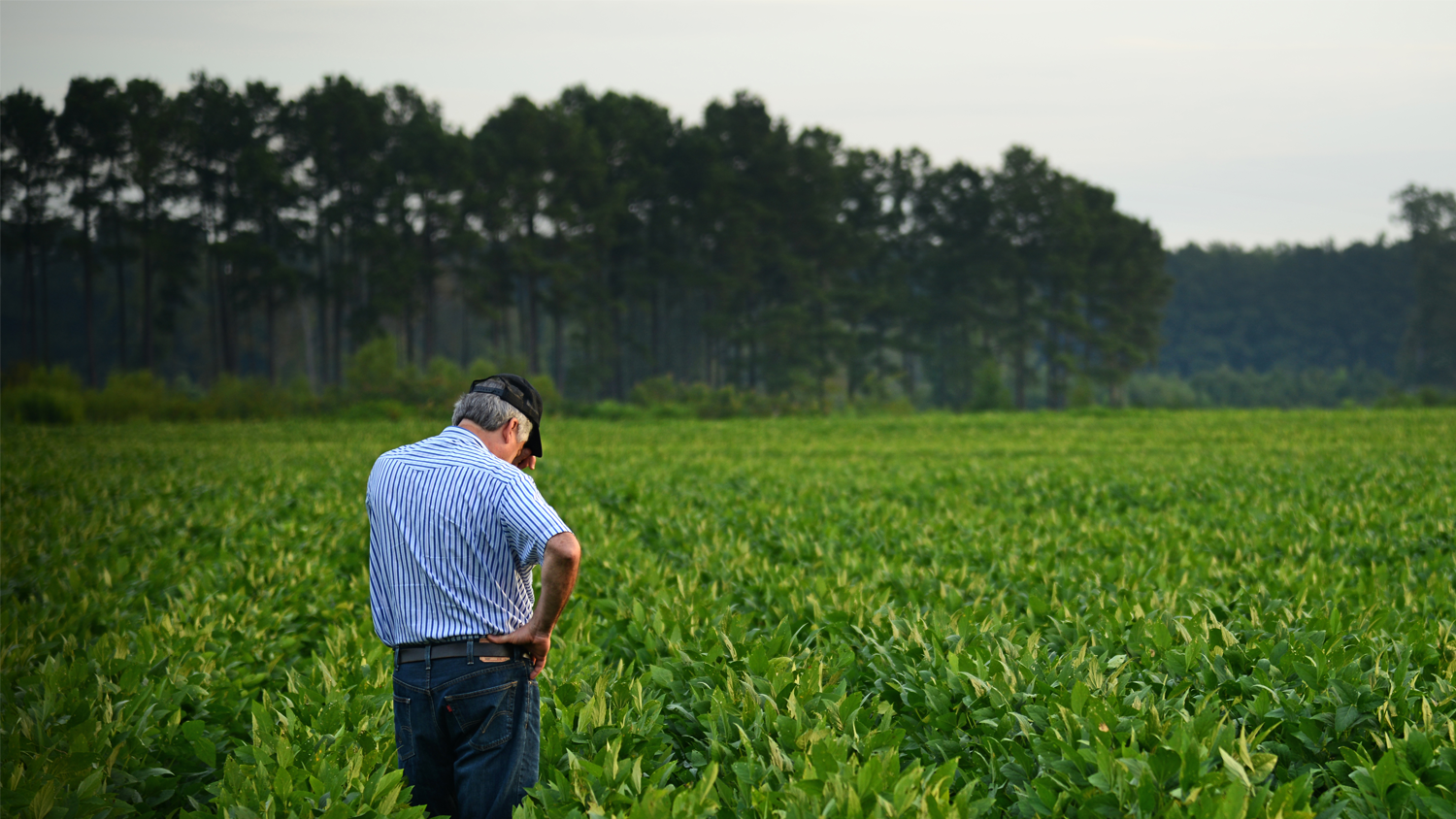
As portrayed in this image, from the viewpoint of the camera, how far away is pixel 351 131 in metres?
56.1

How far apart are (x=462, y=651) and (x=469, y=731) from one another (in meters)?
0.29

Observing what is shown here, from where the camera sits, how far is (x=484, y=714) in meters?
3.29

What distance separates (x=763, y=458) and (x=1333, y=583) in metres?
14.7

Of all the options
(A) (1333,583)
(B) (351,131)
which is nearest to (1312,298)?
(B) (351,131)

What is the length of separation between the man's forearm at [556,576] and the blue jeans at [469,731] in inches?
8.9

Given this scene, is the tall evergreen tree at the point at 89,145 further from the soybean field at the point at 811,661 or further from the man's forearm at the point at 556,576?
the man's forearm at the point at 556,576

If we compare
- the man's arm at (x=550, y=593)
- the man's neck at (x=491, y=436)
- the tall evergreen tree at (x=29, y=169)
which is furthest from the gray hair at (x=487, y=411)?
the tall evergreen tree at (x=29, y=169)

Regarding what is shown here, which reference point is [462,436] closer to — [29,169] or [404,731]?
[404,731]

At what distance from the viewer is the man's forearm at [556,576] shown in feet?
10.5

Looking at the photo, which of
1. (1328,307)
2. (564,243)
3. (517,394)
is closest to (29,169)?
(564,243)

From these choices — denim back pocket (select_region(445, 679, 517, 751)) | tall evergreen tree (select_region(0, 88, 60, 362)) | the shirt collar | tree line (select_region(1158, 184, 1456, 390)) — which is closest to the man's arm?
denim back pocket (select_region(445, 679, 517, 751))

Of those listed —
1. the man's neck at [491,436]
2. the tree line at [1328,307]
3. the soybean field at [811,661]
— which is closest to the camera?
the soybean field at [811,661]

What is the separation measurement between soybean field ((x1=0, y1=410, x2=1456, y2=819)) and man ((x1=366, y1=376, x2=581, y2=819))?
21 cm

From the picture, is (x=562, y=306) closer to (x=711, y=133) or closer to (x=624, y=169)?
(x=624, y=169)
